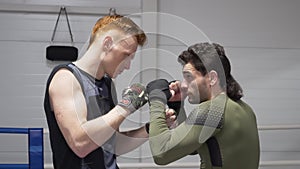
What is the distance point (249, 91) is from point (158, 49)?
0.89m

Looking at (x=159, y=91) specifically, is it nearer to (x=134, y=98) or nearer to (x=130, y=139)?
(x=134, y=98)

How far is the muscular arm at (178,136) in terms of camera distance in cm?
149

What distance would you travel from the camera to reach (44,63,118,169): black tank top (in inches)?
61.4

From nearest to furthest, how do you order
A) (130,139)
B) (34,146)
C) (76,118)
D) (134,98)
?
(76,118) < (134,98) < (130,139) < (34,146)

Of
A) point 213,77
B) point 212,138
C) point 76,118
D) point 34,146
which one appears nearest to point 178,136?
point 212,138

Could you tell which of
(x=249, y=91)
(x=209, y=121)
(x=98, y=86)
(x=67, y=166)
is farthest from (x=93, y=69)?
(x=249, y=91)

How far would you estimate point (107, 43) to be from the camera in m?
1.62

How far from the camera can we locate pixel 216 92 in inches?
62.3

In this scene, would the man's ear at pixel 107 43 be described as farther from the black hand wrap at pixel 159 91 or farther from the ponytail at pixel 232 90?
the ponytail at pixel 232 90

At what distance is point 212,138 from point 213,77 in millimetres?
212

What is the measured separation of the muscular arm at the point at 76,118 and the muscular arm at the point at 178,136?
0.13 meters

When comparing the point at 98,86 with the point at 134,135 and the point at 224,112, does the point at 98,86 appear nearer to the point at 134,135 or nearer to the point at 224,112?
the point at 134,135

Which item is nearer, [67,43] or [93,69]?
[93,69]

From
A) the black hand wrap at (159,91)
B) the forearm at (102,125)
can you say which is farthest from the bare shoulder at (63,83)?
the black hand wrap at (159,91)
